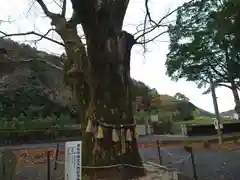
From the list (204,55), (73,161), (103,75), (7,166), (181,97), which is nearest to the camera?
(73,161)

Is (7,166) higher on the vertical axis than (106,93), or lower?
lower

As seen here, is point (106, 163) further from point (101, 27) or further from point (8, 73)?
point (8, 73)

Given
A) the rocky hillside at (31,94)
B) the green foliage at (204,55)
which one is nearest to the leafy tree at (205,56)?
the green foliage at (204,55)

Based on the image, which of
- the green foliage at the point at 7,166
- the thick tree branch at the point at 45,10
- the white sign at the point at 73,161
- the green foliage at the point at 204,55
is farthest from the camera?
the green foliage at the point at 204,55

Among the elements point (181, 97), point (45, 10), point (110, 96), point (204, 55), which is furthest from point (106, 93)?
point (181, 97)

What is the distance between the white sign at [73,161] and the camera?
4.33 m

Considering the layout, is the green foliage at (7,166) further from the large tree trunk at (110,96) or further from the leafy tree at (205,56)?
the leafy tree at (205,56)

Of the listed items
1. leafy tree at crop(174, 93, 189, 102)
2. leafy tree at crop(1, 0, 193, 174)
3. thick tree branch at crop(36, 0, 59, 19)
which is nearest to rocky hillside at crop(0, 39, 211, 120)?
thick tree branch at crop(36, 0, 59, 19)

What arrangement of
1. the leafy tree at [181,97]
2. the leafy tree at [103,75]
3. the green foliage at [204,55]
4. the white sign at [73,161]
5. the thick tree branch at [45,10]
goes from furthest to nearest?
the leafy tree at [181,97], the green foliage at [204,55], the thick tree branch at [45,10], the leafy tree at [103,75], the white sign at [73,161]

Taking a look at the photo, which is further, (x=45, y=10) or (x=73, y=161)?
(x=45, y=10)

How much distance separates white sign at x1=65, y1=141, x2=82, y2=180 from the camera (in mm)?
4328

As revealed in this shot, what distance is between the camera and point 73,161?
4.36 meters

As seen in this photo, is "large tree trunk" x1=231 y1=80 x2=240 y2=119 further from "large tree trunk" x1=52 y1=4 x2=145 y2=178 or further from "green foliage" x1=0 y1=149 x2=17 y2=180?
"green foliage" x1=0 y1=149 x2=17 y2=180

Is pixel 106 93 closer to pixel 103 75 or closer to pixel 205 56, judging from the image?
pixel 103 75
